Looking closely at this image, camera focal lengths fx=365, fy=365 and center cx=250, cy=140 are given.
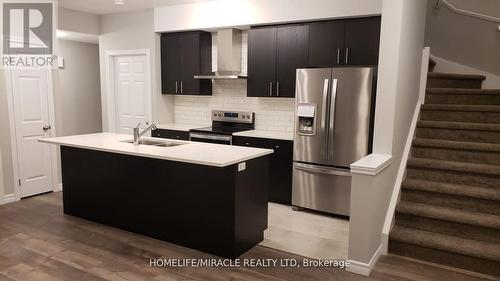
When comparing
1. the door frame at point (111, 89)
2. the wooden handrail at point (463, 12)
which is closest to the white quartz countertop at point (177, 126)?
the door frame at point (111, 89)

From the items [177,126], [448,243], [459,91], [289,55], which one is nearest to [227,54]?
[289,55]

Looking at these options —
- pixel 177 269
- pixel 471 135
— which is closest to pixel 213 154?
pixel 177 269

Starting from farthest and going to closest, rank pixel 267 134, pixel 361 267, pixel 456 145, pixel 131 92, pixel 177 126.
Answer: pixel 131 92 < pixel 177 126 < pixel 267 134 < pixel 456 145 < pixel 361 267

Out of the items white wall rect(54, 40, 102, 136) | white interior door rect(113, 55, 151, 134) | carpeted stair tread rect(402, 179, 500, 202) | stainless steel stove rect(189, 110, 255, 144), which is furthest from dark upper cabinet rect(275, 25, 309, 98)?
white wall rect(54, 40, 102, 136)

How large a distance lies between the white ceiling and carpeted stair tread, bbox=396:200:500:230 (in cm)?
388

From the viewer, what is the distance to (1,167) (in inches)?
179

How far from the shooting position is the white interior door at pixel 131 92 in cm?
600

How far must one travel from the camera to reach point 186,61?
5539 millimetres

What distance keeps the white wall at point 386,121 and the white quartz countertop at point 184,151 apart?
989mm

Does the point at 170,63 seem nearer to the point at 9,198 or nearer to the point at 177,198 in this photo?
the point at 9,198

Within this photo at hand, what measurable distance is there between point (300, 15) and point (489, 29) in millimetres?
2729

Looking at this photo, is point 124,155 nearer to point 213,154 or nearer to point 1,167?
point 213,154

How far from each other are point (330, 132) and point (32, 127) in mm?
3943

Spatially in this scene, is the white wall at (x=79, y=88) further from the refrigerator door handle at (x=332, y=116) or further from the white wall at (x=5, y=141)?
the refrigerator door handle at (x=332, y=116)
